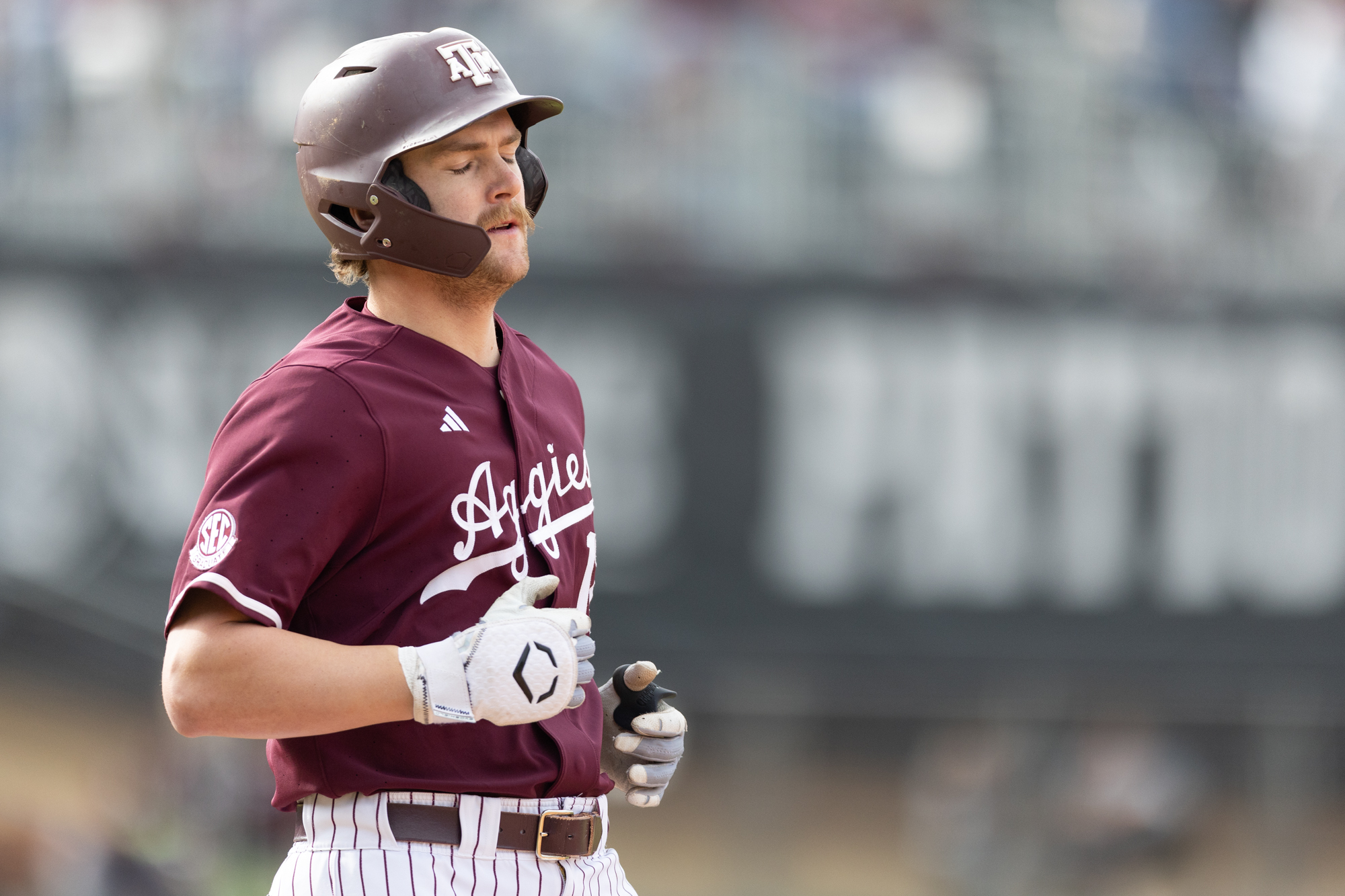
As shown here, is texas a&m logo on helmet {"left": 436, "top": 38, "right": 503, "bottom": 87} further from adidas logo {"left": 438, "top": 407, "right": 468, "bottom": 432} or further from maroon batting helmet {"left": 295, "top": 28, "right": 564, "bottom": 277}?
adidas logo {"left": 438, "top": 407, "right": 468, "bottom": 432}

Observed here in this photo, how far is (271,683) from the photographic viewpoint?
1768mm

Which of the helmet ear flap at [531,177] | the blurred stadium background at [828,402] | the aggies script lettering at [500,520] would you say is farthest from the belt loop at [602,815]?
the blurred stadium background at [828,402]

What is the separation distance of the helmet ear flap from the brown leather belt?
2.99 feet

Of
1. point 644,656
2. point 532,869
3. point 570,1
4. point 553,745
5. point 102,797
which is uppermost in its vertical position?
point 570,1

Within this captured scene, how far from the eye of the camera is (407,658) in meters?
1.80

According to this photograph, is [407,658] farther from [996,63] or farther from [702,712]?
[996,63]

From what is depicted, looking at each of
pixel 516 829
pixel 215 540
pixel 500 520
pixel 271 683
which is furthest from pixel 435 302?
pixel 516 829

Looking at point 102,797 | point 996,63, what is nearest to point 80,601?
point 102,797

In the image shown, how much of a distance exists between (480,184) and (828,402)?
4.52 m

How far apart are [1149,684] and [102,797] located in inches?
173

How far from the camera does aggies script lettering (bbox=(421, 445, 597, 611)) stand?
1.97 meters

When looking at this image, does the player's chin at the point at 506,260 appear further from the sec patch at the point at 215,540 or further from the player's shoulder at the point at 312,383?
the sec patch at the point at 215,540

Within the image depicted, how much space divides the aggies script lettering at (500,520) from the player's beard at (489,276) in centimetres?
24

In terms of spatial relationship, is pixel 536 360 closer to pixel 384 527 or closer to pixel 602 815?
pixel 384 527
